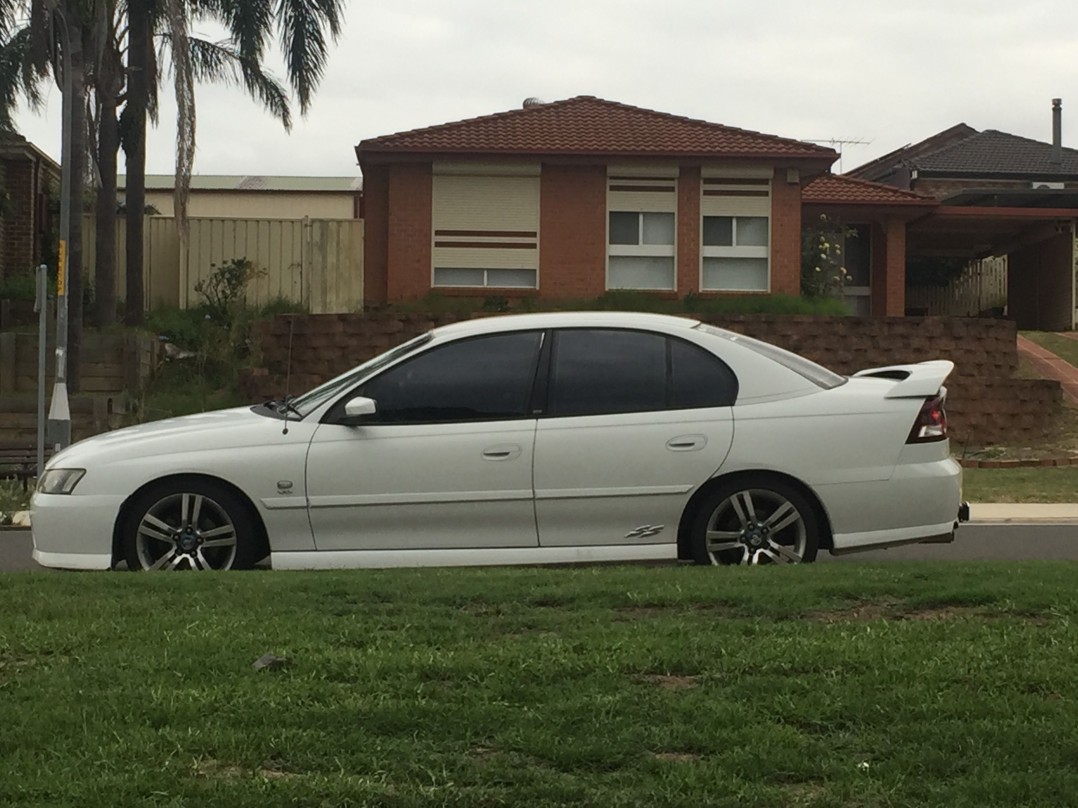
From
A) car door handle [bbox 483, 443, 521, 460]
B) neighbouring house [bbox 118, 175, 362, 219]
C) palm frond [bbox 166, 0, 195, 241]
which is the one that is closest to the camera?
car door handle [bbox 483, 443, 521, 460]

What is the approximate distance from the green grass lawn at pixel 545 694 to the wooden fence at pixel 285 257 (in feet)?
62.3

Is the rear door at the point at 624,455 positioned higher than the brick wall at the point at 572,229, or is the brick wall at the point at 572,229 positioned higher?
the brick wall at the point at 572,229


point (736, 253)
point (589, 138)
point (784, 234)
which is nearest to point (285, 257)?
point (589, 138)

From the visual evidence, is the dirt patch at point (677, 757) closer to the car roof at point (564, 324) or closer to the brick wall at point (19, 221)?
the car roof at point (564, 324)

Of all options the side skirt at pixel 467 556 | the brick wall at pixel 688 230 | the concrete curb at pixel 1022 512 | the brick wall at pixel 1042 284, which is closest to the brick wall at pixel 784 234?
A: the brick wall at pixel 688 230

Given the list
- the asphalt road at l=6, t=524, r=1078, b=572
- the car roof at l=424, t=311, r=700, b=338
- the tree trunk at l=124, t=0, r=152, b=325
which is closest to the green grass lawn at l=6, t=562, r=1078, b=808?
the car roof at l=424, t=311, r=700, b=338

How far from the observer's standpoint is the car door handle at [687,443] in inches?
308

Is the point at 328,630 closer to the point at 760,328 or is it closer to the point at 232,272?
the point at 760,328

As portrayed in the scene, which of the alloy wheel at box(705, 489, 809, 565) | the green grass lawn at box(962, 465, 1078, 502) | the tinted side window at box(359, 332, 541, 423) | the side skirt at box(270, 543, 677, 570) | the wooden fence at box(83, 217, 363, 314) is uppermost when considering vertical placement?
the wooden fence at box(83, 217, 363, 314)

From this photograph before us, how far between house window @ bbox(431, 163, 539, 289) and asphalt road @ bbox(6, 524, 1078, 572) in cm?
1351

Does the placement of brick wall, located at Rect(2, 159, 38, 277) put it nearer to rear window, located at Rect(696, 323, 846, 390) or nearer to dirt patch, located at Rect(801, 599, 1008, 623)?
rear window, located at Rect(696, 323, 846, 390)

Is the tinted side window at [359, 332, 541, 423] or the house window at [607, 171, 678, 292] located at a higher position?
the house window at [607, 171, 678, 292]

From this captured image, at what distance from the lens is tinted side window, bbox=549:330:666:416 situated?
8.00 m

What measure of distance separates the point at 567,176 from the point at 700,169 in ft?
8.04
